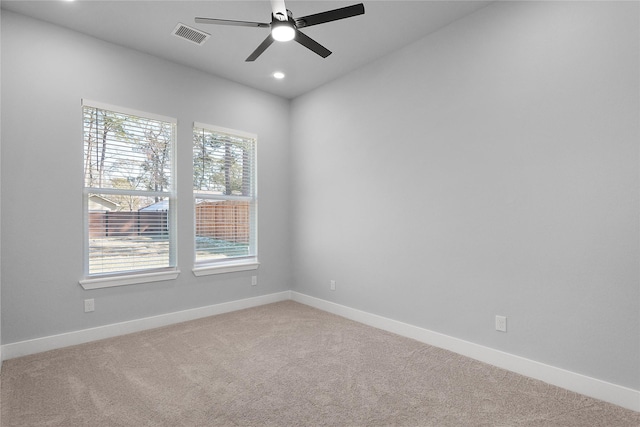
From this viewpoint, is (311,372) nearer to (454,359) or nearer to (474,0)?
(454,359)

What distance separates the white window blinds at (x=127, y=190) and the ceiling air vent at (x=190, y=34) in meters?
0.93

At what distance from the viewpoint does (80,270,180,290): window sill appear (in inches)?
125

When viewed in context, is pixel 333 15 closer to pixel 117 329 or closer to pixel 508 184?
pixel 508 184

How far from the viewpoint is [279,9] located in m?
2.17

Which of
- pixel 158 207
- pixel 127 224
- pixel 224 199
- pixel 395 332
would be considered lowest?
pixel 395 332

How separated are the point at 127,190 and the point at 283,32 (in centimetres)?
234

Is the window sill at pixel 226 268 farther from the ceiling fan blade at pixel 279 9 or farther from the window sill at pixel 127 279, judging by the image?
the ceiling fan blade at pixel 279 9

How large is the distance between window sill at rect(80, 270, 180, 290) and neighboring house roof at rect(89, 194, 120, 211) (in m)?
0.70

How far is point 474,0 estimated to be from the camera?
267 cm

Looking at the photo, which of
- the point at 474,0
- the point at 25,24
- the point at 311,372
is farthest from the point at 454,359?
the point at 25,24

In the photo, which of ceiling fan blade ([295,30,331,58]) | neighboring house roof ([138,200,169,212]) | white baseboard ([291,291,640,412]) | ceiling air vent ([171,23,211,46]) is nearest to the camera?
white baseboard ([291,291,640,412])

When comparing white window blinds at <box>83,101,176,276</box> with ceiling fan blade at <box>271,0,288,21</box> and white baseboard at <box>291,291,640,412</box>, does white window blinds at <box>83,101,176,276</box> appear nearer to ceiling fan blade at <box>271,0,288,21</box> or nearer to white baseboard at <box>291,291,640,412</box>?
ceiling fan blade at <box>271,0,288,21</box>

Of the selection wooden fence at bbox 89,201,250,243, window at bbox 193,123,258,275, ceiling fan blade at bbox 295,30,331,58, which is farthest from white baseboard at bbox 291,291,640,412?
ceiling fan blade at bbox 295,30,331,58

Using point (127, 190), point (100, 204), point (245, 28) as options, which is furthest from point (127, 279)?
point (245, 28)
